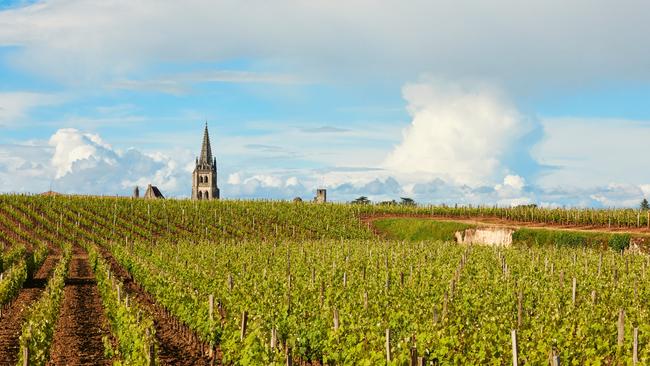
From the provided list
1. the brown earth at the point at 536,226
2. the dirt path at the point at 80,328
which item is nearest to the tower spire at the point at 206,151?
the brown earth at the point at 536,226

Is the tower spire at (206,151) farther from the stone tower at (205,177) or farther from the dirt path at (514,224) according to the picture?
the dirt path at (514,224)

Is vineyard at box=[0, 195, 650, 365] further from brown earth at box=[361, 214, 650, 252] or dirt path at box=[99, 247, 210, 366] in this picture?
brown earth at box=[361, 214, 650, 252]

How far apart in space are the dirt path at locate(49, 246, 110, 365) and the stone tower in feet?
315

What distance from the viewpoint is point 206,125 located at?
451 ft

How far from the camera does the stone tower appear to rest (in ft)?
434

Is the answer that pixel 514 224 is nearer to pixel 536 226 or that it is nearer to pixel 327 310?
pixel 536 226

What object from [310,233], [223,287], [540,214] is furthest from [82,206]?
[223,287]

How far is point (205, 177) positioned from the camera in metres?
132

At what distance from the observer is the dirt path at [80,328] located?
1887 centimetres

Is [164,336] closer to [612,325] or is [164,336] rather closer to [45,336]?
[45,336]

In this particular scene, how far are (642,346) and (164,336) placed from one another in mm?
14132

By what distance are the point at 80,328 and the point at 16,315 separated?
4.57 meters

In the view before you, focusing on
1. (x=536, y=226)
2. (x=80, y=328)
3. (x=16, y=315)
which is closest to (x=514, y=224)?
(x=536, y=226)

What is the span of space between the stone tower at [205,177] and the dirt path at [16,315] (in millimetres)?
87688
